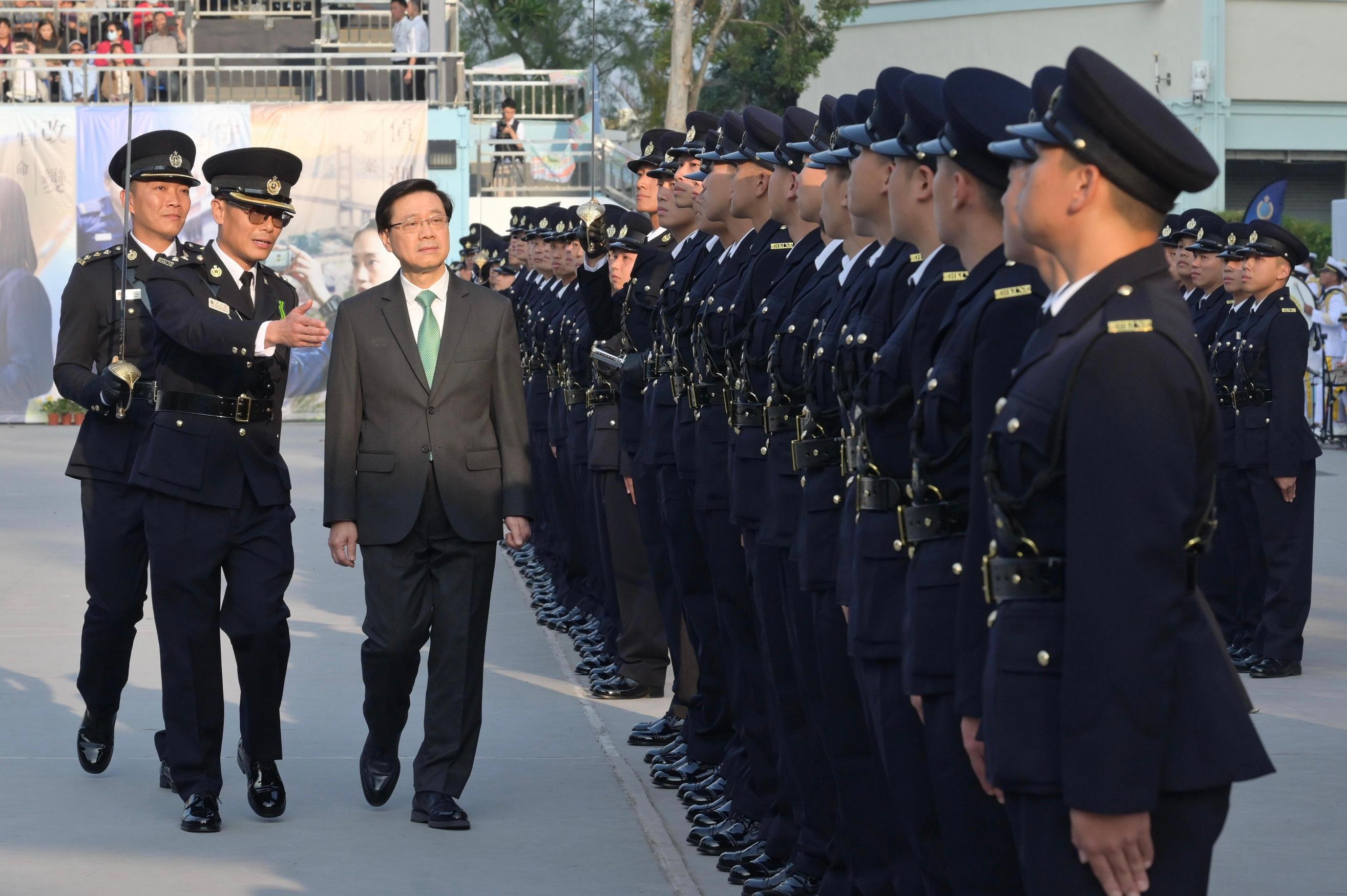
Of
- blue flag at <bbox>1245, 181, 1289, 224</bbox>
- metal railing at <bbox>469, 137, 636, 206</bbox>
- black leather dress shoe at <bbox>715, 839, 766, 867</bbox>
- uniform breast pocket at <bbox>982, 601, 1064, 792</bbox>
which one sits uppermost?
metal railing at <bbox>469, 137, 636, 206</bbox>

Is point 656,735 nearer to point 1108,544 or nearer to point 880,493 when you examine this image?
point 880,493

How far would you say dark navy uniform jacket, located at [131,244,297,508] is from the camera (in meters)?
5.96

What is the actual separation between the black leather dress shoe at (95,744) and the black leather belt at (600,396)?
293cm

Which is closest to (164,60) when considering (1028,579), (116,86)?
(116,86)

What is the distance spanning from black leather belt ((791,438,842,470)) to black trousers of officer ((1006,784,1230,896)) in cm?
187

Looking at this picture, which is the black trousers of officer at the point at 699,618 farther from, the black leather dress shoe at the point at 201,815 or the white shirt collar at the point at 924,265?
the white shirt collar at the point at 924,265

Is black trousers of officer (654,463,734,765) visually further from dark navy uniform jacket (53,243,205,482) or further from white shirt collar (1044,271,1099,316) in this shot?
white shirt collar (1044,271,1099,316)

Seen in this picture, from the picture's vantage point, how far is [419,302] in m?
6.20

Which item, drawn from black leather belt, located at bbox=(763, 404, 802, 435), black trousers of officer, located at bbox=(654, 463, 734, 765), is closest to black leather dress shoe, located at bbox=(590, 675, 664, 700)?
black trousers of officer, located at bbox=(654, 463, 734, 765)

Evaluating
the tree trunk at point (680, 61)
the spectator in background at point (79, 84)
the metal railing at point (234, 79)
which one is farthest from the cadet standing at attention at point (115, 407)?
the tree trunk at point (680, 61)

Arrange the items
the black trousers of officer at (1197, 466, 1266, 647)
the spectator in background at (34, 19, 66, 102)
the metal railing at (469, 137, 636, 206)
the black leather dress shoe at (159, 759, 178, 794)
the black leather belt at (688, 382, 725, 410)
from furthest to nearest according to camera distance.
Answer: the metal railing at (469, 137, 636, 206), the spectator in background at (34, 19, 66, 102), the black trousers of officer at (1197, 466, 1266, 647), the black leather dress shoe at (159, 759, 178, 794), the black leather belt at (688, 382, 725, 410)

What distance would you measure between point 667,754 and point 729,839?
1192mm

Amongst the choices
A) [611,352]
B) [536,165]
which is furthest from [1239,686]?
[536,165]

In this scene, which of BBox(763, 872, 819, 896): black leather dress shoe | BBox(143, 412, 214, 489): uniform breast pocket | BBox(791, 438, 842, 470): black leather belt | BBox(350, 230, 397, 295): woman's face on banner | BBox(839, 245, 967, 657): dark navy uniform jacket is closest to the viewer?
BBox(839, 245, 967, 657): dark navy uniform jacket
